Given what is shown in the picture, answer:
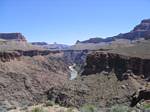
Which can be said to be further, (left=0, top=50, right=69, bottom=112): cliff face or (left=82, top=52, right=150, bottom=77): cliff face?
(left=0, top=50, right=69, bottom=112): cliff face

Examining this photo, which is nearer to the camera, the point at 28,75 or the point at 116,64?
the point at 116,64

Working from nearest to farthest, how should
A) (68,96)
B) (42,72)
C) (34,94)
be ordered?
1. (68,96)
2. (34,94)
3. (42,72)

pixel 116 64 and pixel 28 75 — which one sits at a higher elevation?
pixel 116 64

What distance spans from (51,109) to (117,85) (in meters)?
25.1

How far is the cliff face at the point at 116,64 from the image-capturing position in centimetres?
7738

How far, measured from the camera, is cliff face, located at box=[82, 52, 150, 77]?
7738 cm

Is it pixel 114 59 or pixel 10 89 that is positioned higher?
pixel 114 59

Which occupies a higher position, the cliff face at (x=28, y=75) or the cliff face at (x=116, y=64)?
the cliff face at (x=116, y=64)

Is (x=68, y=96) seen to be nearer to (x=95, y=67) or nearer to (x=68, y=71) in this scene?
(x=95, y=67)

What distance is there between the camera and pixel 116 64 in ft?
272

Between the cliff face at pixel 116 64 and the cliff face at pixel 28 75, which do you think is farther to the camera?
the cliff face at pixel 28 75

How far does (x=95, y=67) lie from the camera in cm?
8638

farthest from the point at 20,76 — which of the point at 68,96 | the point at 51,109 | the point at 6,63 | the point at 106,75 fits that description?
the point at 51,109

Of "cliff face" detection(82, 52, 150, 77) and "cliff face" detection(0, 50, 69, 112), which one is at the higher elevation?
"cliff face" detection(82, 52, 150, 77)
